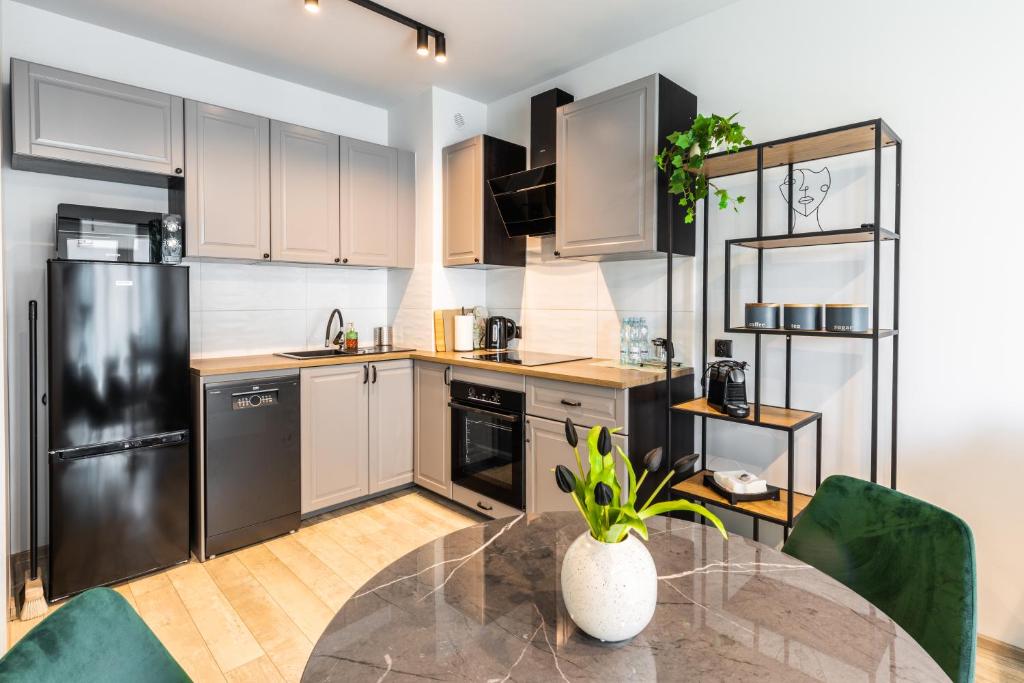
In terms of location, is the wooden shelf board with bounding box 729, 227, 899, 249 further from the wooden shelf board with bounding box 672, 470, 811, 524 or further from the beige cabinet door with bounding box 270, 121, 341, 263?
the beige cabinet door with bounding box 270, 121, 341, 263

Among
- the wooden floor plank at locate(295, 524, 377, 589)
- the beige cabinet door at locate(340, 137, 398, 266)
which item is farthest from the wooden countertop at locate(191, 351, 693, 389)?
the wooden floor plank at locate(295, 524, 377, 589)

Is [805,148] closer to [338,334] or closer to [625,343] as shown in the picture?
[625,343]

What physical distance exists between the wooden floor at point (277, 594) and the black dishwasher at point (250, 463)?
0.11 meters

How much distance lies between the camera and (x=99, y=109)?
104 inches

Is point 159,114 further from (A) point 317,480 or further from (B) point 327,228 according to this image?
(A) point 317,480

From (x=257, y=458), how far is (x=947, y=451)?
3.16 metres

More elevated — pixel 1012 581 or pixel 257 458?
pixel 257 458

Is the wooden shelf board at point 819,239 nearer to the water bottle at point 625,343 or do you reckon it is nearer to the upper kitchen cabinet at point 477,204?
the water bottle at point 625,343

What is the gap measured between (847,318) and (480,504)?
2.13 m

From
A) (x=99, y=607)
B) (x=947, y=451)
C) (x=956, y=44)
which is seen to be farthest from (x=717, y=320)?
(x=99, y=607)

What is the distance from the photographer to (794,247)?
248 cm

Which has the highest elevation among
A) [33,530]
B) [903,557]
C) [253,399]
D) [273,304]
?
[273,304]

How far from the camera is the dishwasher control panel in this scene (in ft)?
9.39

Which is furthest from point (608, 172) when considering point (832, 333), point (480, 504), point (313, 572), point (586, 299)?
point (313, 572)
